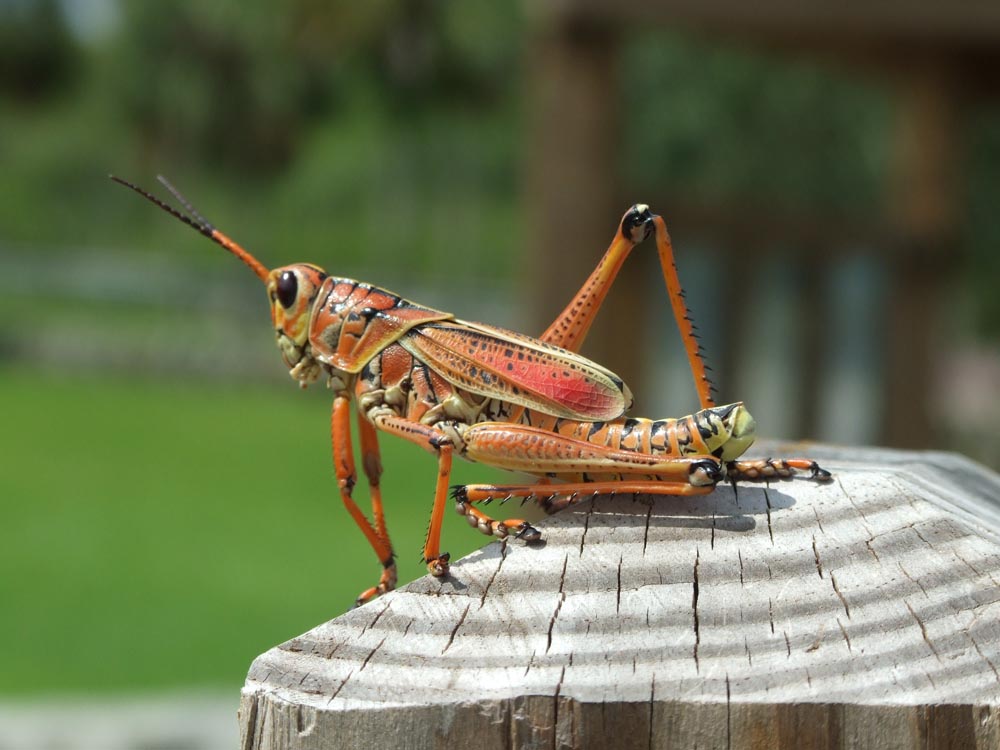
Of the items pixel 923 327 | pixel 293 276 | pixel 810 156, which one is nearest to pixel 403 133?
pixel 810 156

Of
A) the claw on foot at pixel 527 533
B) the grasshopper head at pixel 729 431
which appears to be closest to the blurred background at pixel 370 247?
the grasshopper head at pixel 729 431

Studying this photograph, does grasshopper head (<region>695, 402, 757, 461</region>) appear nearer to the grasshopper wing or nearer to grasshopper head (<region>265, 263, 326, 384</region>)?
the grasshopper wing

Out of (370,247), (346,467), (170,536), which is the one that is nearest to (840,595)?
(346,467)

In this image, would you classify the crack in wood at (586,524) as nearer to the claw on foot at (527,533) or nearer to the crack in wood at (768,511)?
the claw on foot at (527,533)

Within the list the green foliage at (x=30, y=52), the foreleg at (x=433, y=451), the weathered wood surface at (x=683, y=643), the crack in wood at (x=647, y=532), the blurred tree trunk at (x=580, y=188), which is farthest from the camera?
the green foliage at (x=30, y=52)

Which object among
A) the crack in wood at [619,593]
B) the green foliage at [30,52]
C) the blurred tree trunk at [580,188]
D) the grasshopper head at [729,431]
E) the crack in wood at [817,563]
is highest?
the green foliage at [30,52]

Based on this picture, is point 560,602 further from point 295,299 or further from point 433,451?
point 295,299

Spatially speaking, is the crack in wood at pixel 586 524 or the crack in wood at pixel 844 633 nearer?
the crack in wood at pixel 844 633
